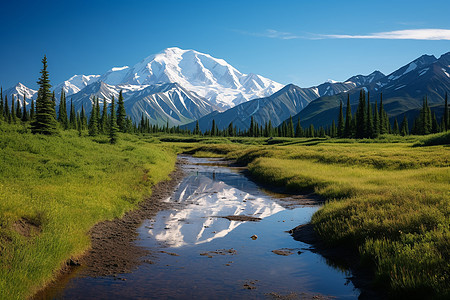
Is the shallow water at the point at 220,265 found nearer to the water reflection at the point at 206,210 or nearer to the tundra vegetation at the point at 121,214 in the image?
the water reflection at the point at 206,210

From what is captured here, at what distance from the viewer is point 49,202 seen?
14.4 metres

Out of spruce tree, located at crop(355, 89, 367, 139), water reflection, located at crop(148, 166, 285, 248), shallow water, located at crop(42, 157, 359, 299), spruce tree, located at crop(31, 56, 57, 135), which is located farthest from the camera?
spruce tree, located at crop(355, 89, 367, 139)

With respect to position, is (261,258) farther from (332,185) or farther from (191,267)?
(332,185)

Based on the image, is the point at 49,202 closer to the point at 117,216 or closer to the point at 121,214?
the point at 117,216

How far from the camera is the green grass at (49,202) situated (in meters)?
9.44

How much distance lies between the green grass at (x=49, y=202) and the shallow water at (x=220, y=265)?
1.27 meters

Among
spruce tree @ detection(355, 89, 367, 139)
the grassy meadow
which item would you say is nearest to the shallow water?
the grassy meadow

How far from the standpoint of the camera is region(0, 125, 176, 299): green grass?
31.0 ft

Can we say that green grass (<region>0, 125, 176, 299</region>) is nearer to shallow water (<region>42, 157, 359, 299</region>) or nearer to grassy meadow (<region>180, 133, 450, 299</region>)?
shallow water (<region>42, 157, 359, 299</region>)

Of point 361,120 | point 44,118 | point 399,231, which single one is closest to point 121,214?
point 399,231

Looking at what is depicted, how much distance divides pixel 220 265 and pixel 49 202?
25.8 feet

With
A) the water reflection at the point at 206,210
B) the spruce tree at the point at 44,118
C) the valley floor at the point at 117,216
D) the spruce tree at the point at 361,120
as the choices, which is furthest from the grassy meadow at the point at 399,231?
the spruce tree at the point at 361,120

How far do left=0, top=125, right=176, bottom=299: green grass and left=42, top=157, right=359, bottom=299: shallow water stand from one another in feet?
4.16

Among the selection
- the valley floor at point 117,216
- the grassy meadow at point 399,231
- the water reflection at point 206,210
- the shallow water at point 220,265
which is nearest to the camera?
the grassy meadow at point 399,231
